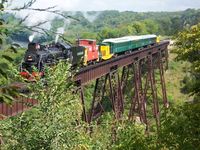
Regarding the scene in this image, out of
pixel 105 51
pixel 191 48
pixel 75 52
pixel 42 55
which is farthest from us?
pixel 105 51

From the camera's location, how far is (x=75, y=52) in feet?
85.0

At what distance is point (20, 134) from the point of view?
8375 millimetres

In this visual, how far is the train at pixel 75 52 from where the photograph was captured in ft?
72.4

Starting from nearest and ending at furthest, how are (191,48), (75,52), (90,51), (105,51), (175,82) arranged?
1. (191,48)
2. (75,52)
3. (90,51)
4. (105,51)
5. (175,82)

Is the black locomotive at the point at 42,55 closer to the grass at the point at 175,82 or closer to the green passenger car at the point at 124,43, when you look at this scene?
the green passenger car at the point at 124,43

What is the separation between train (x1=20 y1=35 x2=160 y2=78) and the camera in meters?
22.1

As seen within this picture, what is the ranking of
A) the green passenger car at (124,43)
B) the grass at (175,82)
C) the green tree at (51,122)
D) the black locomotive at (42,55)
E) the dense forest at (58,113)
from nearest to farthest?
the dense forest at (58,113) → the green tree at (51,122) → the black locomotive at (42,55) → the green passenger car at (124,43) → the grass at (175,82)

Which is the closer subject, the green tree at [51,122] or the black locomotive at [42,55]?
the green tree at [51,122]

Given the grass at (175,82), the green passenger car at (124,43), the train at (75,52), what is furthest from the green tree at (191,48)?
the grass at (175,82)

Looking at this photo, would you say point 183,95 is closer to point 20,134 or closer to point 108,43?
point 108,43

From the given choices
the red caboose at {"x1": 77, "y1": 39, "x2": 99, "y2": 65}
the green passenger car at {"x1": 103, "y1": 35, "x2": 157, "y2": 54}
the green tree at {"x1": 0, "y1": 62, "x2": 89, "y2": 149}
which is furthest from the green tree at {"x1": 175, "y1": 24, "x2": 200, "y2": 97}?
the green passenger car at {"x1": 103, "y1": 35, "x2": 157, "y2": 54}

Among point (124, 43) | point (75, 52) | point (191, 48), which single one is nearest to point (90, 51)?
point (75, 52)

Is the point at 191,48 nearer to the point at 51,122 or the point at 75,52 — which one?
the point at 51,122

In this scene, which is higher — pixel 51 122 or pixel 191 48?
pixel 191 48
